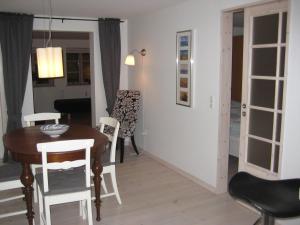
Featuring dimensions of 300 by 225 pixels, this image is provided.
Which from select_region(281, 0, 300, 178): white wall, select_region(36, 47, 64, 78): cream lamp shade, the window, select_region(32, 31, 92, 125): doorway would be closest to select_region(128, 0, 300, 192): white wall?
select_region(281, 0, 300, 178): white wall

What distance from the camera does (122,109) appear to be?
5.30 meters

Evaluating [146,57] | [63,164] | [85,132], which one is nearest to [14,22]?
[146,57]

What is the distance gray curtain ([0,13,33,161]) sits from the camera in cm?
477

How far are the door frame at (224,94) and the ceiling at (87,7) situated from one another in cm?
85

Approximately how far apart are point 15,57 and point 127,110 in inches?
75.8

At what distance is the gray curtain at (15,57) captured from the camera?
188 inches

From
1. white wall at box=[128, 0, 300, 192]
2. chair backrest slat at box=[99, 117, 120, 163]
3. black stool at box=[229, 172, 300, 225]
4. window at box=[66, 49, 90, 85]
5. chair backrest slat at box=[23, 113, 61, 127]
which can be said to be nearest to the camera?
black stool at box=[229, 172, 300, 225]

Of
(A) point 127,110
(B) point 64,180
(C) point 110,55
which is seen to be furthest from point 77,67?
(B) point 64,180

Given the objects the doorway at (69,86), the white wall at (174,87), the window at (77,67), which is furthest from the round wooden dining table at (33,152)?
the window at (77,67)

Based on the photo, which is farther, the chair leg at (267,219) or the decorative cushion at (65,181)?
the decorative cushion at (65,181)

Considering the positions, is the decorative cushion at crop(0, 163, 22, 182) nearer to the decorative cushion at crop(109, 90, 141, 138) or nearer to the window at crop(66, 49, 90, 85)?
the decorative cushion at crop(109, 90, 141, 138)

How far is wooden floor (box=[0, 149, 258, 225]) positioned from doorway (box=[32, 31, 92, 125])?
15.7 ft

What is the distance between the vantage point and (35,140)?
3.12m

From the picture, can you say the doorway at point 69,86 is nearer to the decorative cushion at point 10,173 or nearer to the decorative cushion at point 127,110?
the decorative cushion at point 127,110
